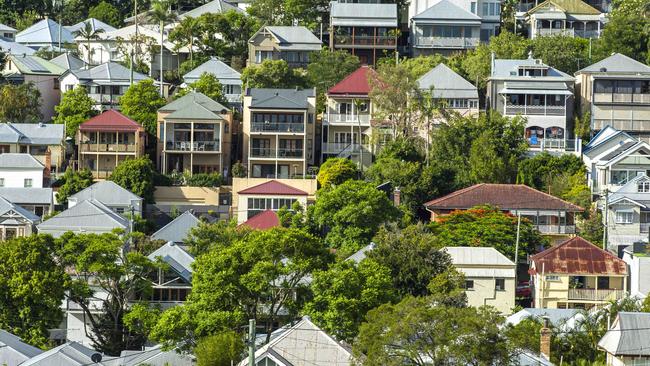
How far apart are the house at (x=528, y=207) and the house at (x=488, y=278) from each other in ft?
24.9

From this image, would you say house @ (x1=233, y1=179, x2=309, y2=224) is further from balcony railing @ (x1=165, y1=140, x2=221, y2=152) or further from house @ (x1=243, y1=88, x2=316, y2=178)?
balcony railing @ (x1=165, y1=140, x2=221, y2=152)

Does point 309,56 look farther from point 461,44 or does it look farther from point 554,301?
point 554,301

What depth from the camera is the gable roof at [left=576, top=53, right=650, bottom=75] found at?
10275cm

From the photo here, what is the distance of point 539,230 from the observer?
8838cm

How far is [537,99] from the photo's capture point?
100750 millimetres

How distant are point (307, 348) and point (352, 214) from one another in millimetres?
19800

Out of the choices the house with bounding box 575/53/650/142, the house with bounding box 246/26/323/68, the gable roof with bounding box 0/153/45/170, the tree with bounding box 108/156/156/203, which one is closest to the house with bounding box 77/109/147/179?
the gable roof with bounding box 0/153/45/170

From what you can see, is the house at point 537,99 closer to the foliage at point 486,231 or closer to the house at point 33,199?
the foliage at point 486,231

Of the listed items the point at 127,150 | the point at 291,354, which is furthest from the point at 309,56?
the point at 291,354

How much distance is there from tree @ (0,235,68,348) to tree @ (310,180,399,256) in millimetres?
15756

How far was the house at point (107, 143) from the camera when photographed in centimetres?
9781

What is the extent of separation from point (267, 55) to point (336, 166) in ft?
72.0

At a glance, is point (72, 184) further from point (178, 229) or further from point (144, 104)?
point (178, 229)

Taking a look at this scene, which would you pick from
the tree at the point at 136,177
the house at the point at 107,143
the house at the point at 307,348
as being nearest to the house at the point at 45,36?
the house at the point at 107,143
